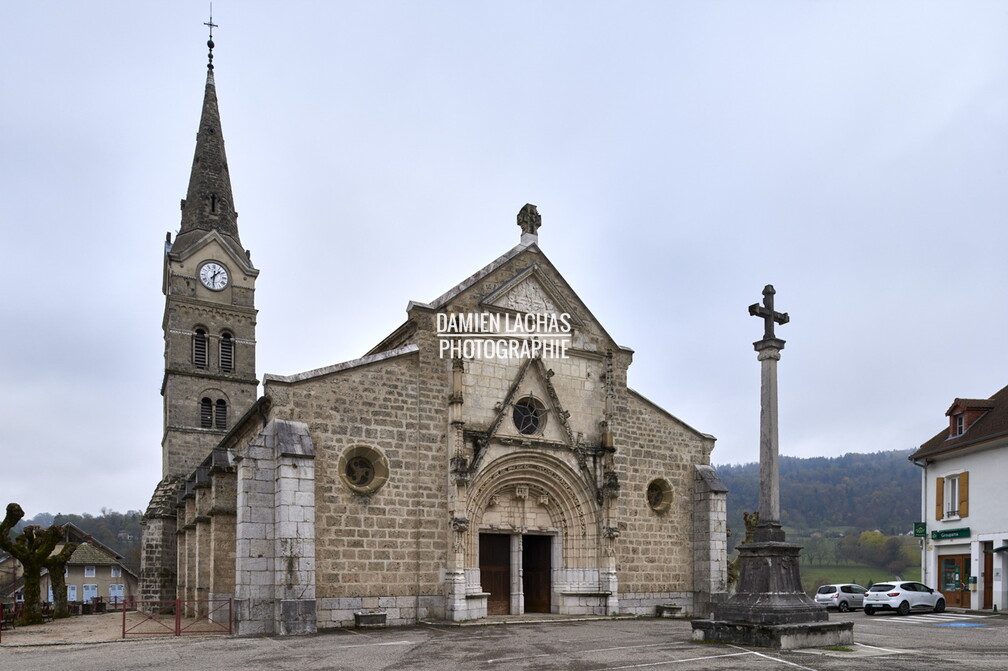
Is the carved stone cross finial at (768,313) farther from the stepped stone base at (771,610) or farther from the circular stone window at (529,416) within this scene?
the circular stone window at (529,416)

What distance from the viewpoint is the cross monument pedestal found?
12.4 m

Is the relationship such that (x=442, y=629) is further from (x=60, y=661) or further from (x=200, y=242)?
(x=200, y=242)

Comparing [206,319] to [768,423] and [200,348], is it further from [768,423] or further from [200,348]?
[768,423]

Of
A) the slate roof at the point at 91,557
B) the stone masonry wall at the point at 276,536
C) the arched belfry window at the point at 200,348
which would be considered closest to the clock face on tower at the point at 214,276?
the arched belfry window at the point at 200,348

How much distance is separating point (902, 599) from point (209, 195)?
31.6 metres

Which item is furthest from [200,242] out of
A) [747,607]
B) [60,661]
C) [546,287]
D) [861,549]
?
[861,549]

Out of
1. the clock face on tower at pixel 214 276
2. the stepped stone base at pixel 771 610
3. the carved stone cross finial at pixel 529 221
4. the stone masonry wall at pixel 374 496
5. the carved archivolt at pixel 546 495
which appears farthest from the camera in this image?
the clock face on tower at pixel 214 276

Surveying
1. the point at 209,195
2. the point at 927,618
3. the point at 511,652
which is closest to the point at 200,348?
the point at 209,195

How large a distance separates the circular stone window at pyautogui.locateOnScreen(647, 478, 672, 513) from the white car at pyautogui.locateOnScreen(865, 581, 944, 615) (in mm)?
7356

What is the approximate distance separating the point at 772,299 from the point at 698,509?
8.50 metres

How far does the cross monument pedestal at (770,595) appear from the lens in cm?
1240

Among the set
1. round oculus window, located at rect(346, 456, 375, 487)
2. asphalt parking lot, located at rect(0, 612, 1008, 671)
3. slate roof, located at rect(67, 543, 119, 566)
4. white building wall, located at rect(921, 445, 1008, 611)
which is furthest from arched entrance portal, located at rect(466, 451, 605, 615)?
slate roof, located at rect(67, 543, 119, 566)

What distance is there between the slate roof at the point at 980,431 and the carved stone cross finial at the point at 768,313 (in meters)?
13.1

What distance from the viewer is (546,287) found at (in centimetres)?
2014
